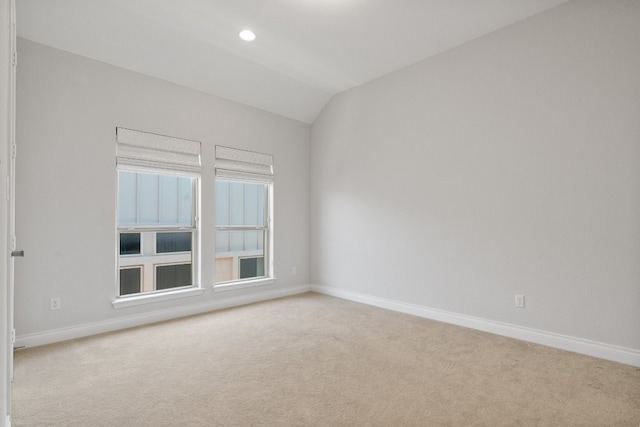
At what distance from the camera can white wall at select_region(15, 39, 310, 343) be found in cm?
304

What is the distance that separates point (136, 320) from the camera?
12.0ft

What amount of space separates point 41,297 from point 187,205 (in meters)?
1.67

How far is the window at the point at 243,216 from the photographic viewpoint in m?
4.52

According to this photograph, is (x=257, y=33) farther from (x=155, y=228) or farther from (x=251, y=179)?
(x=155, y=228)

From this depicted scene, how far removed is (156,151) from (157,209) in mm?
662

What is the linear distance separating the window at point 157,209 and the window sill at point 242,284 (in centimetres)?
30

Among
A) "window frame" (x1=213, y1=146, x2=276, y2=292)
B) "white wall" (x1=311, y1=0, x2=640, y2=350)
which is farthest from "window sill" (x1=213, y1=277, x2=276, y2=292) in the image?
"white wall" (x1=311, y1=0, x2=640, y2=350)

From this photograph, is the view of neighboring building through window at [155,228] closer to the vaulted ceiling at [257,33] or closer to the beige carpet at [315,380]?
the beige carpet at [315,380]

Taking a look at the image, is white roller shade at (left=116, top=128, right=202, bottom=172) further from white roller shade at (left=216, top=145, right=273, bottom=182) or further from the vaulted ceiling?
the vaulted ceiling

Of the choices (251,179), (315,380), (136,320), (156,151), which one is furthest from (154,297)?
(315,380)

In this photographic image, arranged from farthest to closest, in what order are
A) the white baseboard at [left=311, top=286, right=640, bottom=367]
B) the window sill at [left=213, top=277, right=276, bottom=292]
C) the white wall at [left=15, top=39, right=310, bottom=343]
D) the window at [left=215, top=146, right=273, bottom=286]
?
the window at [left=215, top=146, right=273, bottom=286]
the window sill at [left=213, top=277, right=276, bottom=292]
the white wall at [left=15, top=39, right=310, bottom=343]
the white baseboard at [left=311, top=286, right=640, bottom=367]

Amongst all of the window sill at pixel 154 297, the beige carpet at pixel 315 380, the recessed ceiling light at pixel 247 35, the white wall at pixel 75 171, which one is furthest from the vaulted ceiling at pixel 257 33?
the beige carpet at pixel 315 380

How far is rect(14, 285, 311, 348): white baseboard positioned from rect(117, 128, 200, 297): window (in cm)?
28

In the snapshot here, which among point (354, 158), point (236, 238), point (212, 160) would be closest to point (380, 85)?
point (354, 158)
